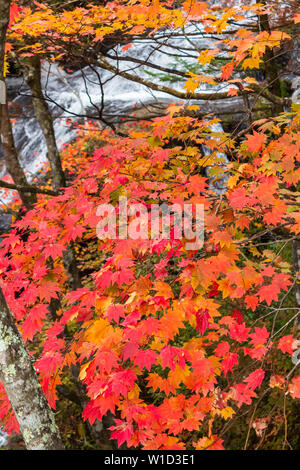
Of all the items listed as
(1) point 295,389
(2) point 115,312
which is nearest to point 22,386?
(2) point 115,312

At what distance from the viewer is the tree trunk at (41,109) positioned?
5531 millimetres

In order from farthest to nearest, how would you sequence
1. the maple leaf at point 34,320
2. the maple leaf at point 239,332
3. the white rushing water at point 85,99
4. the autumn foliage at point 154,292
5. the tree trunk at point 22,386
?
1. the white rushing water at point 85,99
2. the maple leaf at point 239,332
3. the maple leaf at point 34,320
4. the autumn foliage at point 154,292
5. the tree trunk at point 22,386

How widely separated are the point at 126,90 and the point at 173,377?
40.4 feet

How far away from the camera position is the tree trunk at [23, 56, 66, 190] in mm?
5531

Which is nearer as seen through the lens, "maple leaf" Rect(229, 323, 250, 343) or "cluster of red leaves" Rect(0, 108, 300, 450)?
"cluster of red leaves" Rect(0, 108, 300, 450)

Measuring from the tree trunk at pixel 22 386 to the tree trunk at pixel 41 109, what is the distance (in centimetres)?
349

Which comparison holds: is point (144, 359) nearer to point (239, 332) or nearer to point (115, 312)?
point (115, 312)

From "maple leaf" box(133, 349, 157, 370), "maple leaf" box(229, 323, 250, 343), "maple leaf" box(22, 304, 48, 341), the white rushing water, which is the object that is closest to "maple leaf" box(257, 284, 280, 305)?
"maple leaf" box(229, 323, 250, 343)

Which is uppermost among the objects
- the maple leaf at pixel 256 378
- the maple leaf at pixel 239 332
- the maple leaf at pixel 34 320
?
the maple leaf at pixel 34 320

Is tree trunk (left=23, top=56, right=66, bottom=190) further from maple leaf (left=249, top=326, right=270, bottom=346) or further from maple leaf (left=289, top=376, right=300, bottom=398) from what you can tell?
maple leaf (left=289, top=376, right=300, bottom=398)

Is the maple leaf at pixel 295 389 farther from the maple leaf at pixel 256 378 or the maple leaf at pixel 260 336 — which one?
the maple leaf at pixel 260 336

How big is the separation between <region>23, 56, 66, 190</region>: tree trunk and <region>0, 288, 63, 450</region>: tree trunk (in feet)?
11.5

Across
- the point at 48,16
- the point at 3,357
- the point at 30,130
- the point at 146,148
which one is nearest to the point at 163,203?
the point at 146,148

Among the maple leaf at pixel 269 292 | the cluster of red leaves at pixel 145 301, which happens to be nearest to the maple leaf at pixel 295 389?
the cluster of red leaves at pixel 145 301
